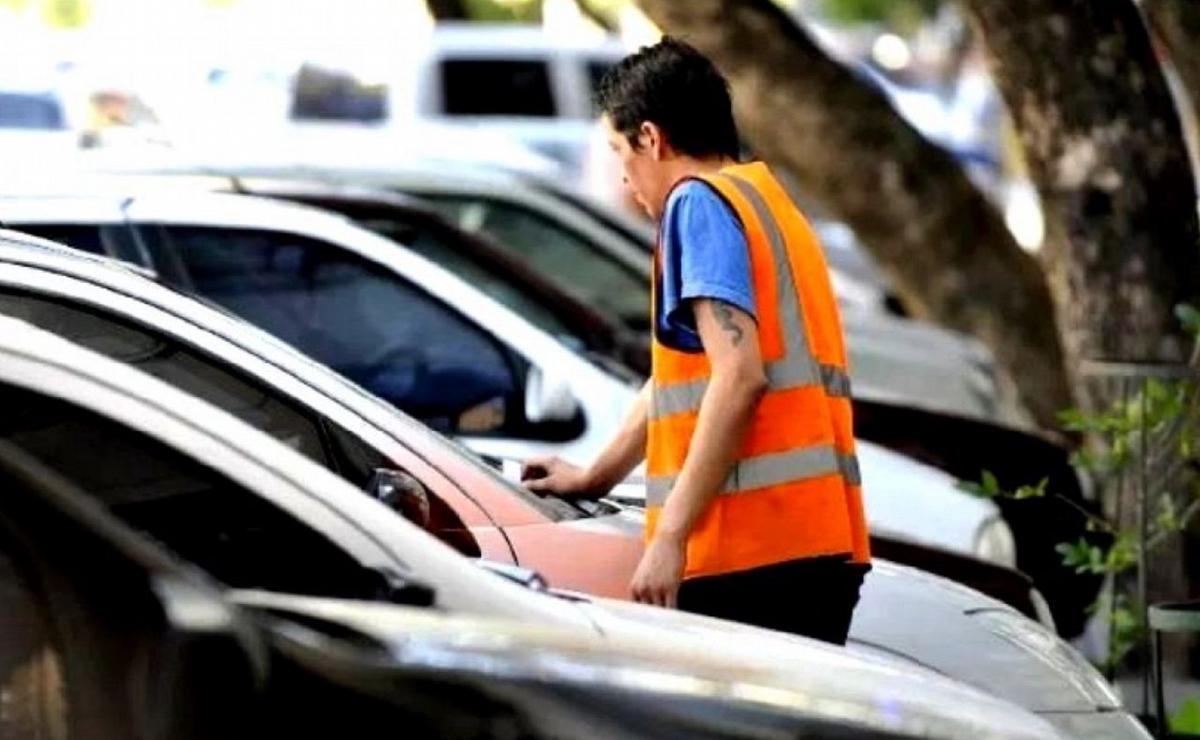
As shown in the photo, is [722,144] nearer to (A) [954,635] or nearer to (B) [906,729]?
(A) [954,635]

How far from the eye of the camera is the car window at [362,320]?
29.8 ft

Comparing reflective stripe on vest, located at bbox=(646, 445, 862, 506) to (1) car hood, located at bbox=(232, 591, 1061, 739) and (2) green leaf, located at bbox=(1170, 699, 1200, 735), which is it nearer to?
(1) car hood, located at bbox=(232, 591, 1061, 739)

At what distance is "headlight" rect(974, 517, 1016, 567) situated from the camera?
917 centimetres

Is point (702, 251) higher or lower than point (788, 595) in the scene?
higher

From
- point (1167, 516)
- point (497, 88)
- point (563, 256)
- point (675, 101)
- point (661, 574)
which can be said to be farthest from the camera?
point (497, 88)

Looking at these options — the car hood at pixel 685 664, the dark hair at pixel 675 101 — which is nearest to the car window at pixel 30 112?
the dark hair at pixel 675 101

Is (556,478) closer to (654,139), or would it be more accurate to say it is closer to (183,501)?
(654,139)

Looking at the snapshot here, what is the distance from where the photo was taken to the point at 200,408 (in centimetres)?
473

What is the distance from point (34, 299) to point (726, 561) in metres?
1.39

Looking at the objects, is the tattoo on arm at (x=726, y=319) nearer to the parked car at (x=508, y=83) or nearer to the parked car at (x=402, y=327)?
the parked car at (x=402, y=327)

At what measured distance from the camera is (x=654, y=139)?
20.7ft

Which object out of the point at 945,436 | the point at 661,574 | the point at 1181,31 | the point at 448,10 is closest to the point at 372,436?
the point at 661,574

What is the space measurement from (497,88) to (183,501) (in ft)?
60.7

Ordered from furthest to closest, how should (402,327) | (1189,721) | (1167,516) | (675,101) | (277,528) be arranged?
(402,327)
(1167,516)
(1189,721)
(675,101)
(277,528)
